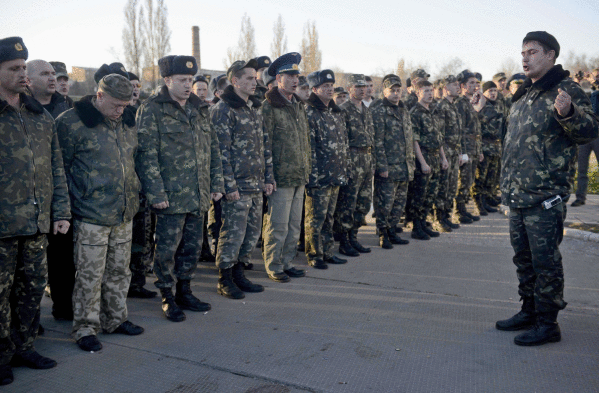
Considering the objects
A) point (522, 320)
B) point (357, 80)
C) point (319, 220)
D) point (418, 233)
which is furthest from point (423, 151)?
point (522, 320)

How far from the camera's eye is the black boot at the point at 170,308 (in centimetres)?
410

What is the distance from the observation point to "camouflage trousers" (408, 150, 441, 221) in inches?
291

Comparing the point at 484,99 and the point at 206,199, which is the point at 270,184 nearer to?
the point at 206,199

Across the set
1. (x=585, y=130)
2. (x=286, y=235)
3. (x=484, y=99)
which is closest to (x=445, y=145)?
(x=484, y=99)

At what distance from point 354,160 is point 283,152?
136 centimetres

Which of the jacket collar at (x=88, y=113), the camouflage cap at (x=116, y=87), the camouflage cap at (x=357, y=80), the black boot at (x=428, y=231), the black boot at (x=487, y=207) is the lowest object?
the black boot at (x=428, y=231)

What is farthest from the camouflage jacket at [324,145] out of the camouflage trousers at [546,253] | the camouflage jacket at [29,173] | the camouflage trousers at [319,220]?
the camouflage jacket at [29,173]

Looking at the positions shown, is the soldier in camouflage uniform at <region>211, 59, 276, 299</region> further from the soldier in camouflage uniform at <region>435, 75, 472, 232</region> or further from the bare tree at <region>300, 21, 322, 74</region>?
the bare tree at <region>300, 21, 322, 74</region>

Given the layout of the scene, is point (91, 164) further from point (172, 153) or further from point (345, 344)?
point (345, 344)

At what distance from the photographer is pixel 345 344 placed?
361 centimetres

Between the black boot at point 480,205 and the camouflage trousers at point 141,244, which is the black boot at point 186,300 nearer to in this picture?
the camouflage trousers at point 141,244

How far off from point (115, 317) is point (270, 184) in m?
1.98

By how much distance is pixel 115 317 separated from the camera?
3.79 m

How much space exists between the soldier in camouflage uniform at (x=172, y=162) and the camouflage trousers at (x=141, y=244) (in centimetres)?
67
